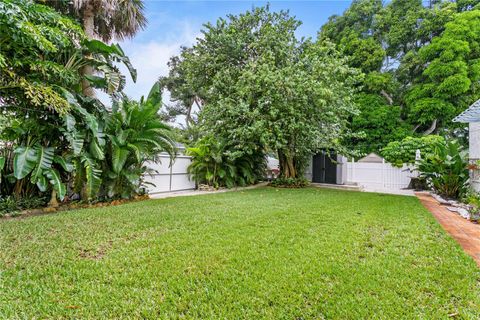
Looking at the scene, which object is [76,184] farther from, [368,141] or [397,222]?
[368,141]

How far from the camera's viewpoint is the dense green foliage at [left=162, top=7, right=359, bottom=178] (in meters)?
9.28

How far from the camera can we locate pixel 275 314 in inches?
75.0

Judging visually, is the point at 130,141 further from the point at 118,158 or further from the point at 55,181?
the point at 55,181

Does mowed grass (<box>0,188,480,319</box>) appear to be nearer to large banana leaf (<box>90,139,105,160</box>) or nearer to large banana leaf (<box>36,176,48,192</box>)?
large banana leaf (<box>36,176,48,192</box>)

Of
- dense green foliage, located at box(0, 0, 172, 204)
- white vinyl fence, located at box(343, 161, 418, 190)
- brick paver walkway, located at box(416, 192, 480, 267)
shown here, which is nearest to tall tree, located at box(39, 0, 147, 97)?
dense green foliage, located at box(0, 0, 172, 204)

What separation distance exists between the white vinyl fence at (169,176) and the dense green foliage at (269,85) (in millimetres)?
1877

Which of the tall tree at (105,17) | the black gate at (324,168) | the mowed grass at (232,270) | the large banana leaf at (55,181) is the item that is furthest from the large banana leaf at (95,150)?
the black gate at (324,168)

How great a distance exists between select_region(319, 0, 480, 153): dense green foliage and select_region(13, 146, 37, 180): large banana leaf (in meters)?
16.7

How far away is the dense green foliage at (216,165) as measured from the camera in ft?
33.2

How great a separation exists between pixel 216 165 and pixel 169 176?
6.32 ft

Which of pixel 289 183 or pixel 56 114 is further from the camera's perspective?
pixel 289 183

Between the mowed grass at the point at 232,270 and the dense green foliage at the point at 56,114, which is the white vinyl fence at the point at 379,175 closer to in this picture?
the mowed grass at the point at 232,270

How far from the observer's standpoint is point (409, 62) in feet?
63.1

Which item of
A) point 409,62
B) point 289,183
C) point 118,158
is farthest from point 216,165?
point 409,62
